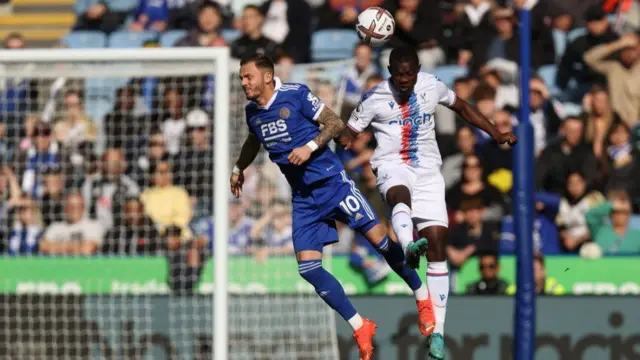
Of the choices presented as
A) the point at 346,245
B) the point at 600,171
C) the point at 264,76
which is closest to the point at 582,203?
the point at 600,171

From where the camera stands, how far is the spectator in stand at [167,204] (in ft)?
44.0

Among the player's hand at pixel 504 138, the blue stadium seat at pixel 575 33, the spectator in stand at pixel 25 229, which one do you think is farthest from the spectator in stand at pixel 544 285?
the spectator in stand at pixel 25 229

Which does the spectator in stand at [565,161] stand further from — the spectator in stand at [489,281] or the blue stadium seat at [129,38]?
the blue stadium seat at [129,38]

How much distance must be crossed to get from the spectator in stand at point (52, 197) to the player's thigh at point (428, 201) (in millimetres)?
5087

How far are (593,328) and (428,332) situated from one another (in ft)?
13.6

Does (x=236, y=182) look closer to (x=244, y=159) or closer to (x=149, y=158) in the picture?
(x=244, y=159)

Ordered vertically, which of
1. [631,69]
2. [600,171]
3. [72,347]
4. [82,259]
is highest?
[631,69]

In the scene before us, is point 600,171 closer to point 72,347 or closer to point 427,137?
point 427,137

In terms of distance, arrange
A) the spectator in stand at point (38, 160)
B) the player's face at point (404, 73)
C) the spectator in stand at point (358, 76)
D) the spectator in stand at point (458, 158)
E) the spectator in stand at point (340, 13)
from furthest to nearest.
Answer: the spectator in stand at point (340, 13) → the spectator in stand at point (358, 76) → the spectator in stand at point (38, 160) → the spectator in stand at point (458, 158) → the player's face at point (404, 73)

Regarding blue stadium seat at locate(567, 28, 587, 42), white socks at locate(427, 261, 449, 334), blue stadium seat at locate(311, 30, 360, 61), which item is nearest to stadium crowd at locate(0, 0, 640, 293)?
blue stadium seat at locate(567, 28, 587, 42)

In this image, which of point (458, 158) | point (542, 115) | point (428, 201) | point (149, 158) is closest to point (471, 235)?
point (458, 158)

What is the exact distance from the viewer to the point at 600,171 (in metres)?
13.7

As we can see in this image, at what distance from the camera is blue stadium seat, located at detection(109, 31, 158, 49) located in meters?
16.7

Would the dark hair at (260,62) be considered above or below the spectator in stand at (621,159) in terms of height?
above
